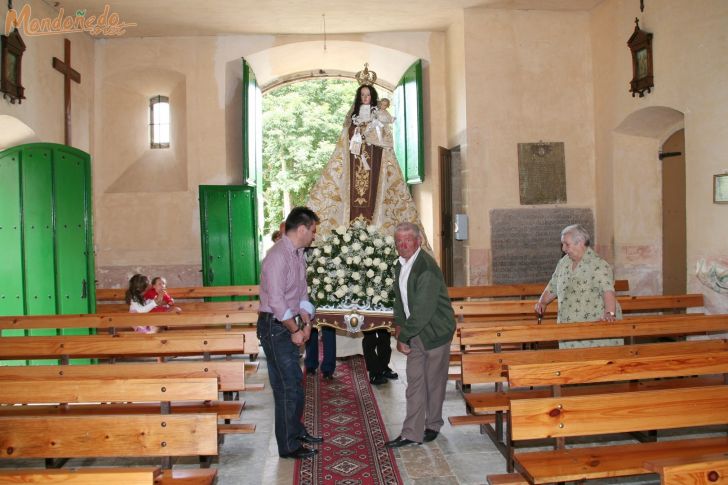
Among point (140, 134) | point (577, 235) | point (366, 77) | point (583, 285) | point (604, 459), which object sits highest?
point (366, 77)

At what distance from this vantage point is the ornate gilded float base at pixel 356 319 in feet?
21.1

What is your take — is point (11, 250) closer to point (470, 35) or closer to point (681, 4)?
point (470, 35)

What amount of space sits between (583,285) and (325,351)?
127 inches

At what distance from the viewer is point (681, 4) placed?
8008mm

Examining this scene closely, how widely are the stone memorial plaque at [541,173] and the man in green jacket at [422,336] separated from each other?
554cm

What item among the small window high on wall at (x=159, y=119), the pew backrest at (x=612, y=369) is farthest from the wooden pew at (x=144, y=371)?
the small window high on wall at (x=159, y=119)

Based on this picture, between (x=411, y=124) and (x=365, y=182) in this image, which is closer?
(x=365, y=182)

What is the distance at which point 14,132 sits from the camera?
8641mm

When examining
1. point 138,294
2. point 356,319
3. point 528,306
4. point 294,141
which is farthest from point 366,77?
point 294,141

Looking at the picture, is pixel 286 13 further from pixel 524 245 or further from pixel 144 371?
pixel 144 371

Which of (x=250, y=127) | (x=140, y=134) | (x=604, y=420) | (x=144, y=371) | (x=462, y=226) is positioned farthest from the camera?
(x=140, y=134)

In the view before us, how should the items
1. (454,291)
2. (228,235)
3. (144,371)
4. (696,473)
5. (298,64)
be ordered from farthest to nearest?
1. (298,64)
2. (228,235)
3. (454,291)
4. (144,371)
5. (696,473)

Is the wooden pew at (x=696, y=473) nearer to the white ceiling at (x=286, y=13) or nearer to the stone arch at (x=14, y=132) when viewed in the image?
the stone arch at (x=14, y=132)

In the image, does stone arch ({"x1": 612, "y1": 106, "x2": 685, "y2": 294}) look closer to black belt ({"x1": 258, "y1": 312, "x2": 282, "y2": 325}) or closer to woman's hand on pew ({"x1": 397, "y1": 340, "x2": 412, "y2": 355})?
woman's hand on pew ({"x1": 397, "y1": 340, "x2": 412, "y2": 355})
